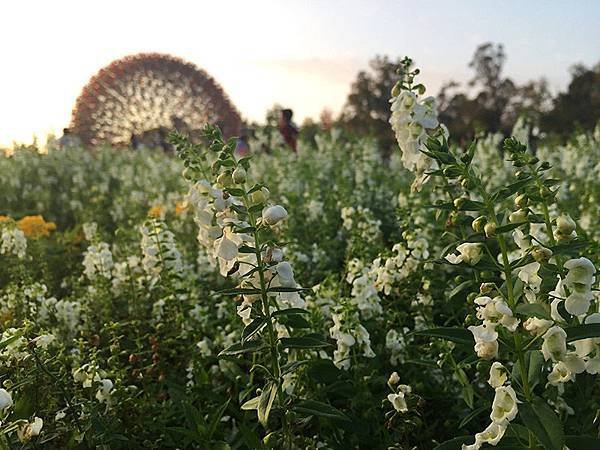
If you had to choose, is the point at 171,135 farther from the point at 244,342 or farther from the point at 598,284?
Answer: the point at 598,284

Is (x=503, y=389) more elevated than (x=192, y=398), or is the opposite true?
(x=503, y=389)

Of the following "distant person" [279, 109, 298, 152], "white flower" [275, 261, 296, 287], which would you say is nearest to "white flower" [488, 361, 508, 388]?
"white flower" [275, 261, 296, 287]

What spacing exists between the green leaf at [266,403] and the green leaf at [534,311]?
0.76 meters

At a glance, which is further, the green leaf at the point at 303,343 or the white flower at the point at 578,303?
the green leaf at the point at 303,343

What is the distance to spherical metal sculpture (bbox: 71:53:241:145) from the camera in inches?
658

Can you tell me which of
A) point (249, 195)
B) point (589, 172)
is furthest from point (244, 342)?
point (589, 172)

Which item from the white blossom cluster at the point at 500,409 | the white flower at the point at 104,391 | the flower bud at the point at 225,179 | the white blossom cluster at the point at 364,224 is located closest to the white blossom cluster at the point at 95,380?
the white flower at the point at 104,391

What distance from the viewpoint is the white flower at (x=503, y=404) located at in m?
1.52

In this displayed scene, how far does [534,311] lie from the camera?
159cm

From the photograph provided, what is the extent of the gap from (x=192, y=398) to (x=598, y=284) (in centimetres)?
168

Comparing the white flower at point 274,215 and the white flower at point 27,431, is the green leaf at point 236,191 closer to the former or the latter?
the white flower at point 274,215

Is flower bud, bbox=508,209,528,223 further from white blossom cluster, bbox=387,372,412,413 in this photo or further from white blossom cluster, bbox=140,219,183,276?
white blossom cluster, bbox=140,219,183,276

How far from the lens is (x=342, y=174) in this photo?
25.1 feet

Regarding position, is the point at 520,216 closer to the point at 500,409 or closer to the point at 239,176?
the point at 500,409
